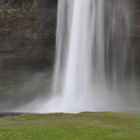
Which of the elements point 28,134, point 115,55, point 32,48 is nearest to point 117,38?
point 115,55

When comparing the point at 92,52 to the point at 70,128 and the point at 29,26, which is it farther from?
the point at 70,128

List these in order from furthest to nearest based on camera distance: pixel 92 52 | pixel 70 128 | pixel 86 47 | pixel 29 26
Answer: pixel 29 26 < pixel 92 52 < pixel 86 47 < pixel 70 128

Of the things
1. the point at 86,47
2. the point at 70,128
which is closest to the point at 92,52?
the point at 86,47

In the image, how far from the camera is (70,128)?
89.6 feet

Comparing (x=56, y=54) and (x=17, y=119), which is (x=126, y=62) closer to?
(x=56, y=54)

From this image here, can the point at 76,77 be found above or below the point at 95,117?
above

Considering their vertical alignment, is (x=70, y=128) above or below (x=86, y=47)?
below

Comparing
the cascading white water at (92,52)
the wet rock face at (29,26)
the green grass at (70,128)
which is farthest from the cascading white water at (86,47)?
the green grass at (70,128)

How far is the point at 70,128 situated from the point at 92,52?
33.4 m

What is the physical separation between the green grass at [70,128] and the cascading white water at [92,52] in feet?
80.3

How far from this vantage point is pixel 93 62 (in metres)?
60.5

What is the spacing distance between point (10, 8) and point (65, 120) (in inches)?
1490

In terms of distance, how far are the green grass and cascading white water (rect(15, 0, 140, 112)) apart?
2449 centimetres

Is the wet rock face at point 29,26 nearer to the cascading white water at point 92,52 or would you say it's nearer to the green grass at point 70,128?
the cascading white water at point 92,52
